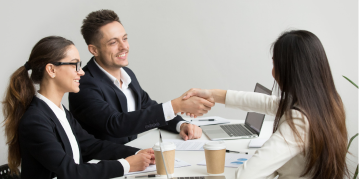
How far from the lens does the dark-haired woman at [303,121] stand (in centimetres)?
109

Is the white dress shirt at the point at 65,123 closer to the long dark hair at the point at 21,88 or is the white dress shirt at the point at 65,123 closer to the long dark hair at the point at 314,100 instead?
the long dark hair at the point at 21,88

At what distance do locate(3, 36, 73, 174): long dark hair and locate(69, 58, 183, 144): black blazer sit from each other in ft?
1.53

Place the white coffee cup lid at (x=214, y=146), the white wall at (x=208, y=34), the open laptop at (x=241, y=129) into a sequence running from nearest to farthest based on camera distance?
1. the white coffee cup lid at (x=214, y=146)
2. the open laptop at (x=241, y=129)
3. the white wall at (x=208, y=34)

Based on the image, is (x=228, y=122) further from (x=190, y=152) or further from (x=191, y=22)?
(x=191, y=22)

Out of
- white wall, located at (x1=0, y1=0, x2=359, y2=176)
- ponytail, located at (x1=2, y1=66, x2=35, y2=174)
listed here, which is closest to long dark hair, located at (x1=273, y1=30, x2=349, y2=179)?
ponytail, located at (x1=2, y1=66, x2=35, y2=174)

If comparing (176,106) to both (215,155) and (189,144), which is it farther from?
(215,155)

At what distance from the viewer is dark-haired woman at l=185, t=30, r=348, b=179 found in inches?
42.8

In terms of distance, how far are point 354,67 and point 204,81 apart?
1.61 m

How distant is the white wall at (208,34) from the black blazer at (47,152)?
2189 millimetres

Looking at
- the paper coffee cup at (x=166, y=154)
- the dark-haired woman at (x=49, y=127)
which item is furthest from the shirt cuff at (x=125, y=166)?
the paper coffee cup at (x=166, y=154)

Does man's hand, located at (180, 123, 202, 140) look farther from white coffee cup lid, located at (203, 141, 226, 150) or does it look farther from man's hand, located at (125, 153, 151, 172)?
white coffee cup lid, located at (203, 141, 226, 150)

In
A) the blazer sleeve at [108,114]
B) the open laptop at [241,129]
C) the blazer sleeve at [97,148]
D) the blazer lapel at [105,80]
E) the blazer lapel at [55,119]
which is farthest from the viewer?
the blazer lapel at [105,80]

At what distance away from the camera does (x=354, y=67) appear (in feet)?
11.1

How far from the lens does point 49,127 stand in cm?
138
